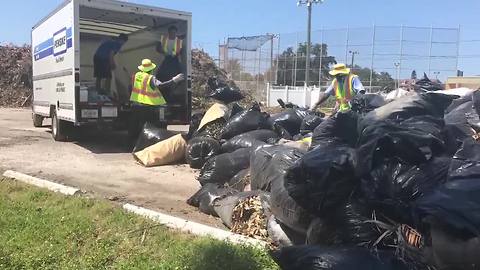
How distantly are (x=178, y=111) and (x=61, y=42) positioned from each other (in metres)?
2.39

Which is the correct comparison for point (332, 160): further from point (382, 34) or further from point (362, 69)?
point (382, 34)

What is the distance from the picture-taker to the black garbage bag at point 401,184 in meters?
2.70

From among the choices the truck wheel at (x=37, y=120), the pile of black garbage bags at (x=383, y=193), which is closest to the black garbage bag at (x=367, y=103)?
the pile of black garbage bags at (x=383, y=193)

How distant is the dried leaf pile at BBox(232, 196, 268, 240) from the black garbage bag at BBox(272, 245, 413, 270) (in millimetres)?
980

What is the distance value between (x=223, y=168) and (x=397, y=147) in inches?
111

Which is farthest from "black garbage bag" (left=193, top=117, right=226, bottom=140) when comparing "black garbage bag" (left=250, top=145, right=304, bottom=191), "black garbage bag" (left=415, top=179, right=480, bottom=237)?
"black garbage bag" (left=415, top=179, right=480, bottom=237)

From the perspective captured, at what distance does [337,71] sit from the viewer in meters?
7.72

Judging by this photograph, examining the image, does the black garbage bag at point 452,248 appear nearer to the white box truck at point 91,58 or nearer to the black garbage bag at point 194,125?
the black garbage bag at point 194,125

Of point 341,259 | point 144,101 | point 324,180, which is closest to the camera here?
point 341,259

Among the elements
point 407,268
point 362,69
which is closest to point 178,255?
point 407,268

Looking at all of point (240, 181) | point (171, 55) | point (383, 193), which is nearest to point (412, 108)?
point (383, 193)

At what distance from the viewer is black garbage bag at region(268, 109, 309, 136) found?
6.92 meters

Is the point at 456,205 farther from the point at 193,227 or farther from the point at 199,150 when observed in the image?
the point at 199,150

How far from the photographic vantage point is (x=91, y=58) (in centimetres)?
1186
